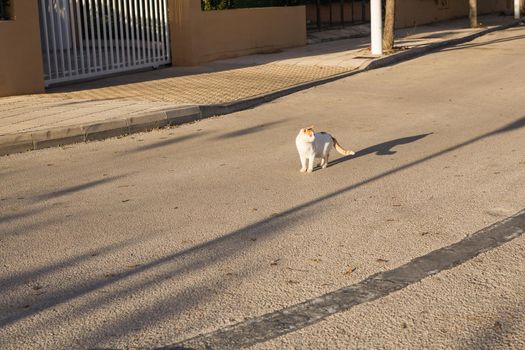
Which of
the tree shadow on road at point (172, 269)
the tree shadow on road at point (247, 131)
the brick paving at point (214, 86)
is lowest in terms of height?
the tree shadow on road at point (172, 269)

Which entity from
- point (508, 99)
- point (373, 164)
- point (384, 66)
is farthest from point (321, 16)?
point (373, 164)

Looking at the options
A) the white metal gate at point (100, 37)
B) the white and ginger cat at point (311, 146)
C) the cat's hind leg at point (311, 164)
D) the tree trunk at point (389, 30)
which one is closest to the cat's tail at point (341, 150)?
the white and ginger cat at point (311, 146)

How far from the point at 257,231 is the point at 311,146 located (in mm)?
2065

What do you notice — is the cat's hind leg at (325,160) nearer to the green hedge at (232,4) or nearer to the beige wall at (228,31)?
the beige wall at (228,31)

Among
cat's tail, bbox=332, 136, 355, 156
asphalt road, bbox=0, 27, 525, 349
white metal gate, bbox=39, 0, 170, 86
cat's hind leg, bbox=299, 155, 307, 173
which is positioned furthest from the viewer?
white metal gate, bbox=39, 0, 170, 86

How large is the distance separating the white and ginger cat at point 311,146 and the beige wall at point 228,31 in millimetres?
11075

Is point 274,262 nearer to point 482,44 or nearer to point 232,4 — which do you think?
point 232,4

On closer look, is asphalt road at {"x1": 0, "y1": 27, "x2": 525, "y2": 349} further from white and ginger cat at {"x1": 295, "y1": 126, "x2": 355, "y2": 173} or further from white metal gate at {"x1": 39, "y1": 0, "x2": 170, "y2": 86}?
white metal gate at {"x1": 39, "y1": 0, "x2": 170, "y2": 86}

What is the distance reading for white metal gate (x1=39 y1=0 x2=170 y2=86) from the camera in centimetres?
1594

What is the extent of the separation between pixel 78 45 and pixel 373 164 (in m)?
9.28

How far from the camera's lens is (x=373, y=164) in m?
9.14

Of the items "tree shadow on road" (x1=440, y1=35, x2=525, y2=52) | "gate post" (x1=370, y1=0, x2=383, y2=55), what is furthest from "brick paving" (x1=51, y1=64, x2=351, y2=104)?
"tree shadow on road" (x1=440, y1=35, x2=525, y2=52)

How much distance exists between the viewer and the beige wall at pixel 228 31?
63.7 ft

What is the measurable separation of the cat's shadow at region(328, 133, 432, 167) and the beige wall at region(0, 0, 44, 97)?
6.89 metres
